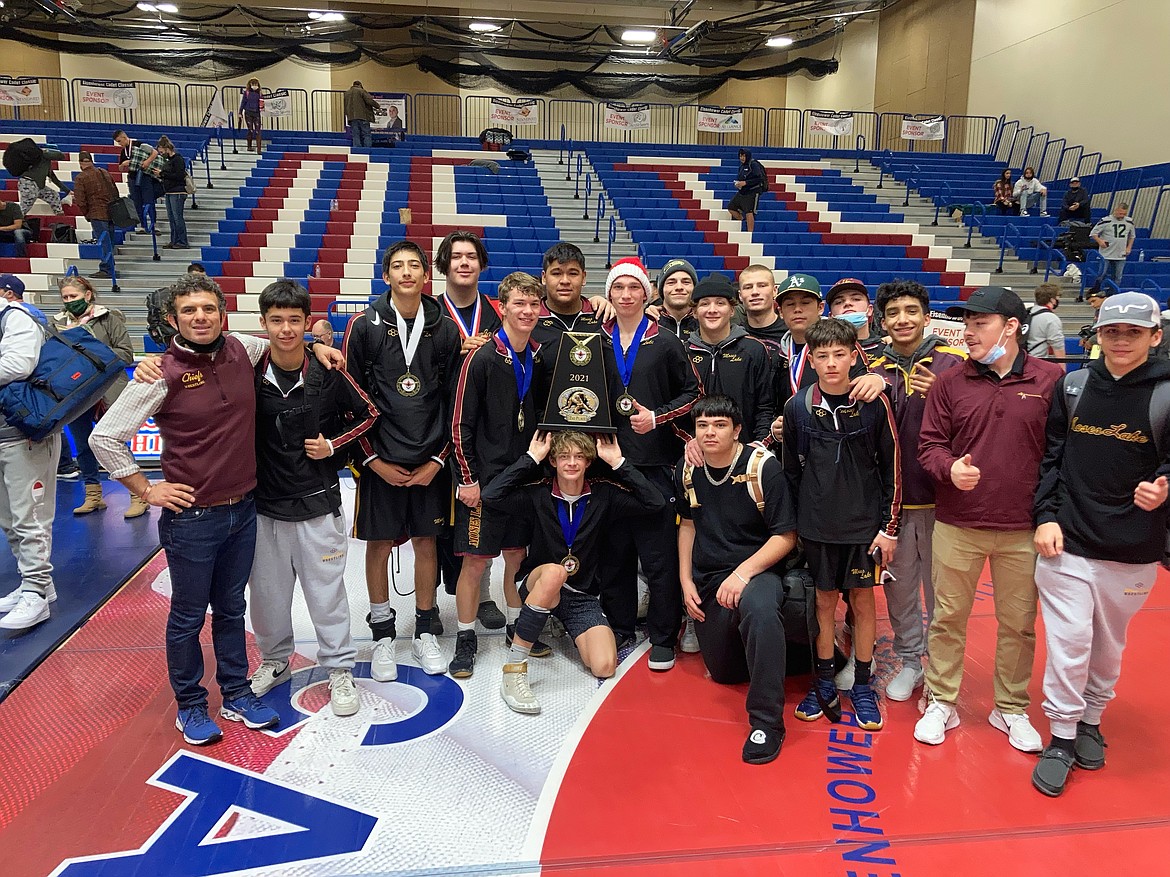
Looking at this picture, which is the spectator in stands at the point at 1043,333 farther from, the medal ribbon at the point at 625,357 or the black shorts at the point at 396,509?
the black shorts at the point at 396,509

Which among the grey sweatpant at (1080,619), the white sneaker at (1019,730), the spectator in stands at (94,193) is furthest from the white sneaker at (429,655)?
the spectator in stands at (94,193)

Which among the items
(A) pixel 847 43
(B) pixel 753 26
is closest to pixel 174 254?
(B) pixel 753 26

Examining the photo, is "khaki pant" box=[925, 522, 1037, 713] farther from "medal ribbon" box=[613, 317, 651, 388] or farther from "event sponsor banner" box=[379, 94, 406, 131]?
"event sponsor banner" box=[379, 94, 406, 131]

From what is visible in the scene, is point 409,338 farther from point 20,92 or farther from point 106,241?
point 20,92

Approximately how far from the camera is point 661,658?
4.03 meters

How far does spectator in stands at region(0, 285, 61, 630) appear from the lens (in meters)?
4.07

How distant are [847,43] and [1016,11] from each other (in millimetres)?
6732

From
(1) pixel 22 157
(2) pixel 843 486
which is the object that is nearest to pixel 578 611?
(2) pixel 843 486

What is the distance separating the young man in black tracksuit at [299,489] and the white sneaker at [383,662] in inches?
8.7

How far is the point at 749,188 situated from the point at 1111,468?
13240 mm

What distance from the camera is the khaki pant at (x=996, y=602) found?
10.9 feet

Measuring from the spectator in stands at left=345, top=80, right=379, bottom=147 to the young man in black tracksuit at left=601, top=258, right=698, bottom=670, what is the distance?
1592 cm

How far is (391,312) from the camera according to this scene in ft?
12.6

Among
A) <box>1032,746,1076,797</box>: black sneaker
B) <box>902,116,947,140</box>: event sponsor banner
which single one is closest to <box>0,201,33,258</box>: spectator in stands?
<box>1032,746,1076,797</box>: black sneaker
